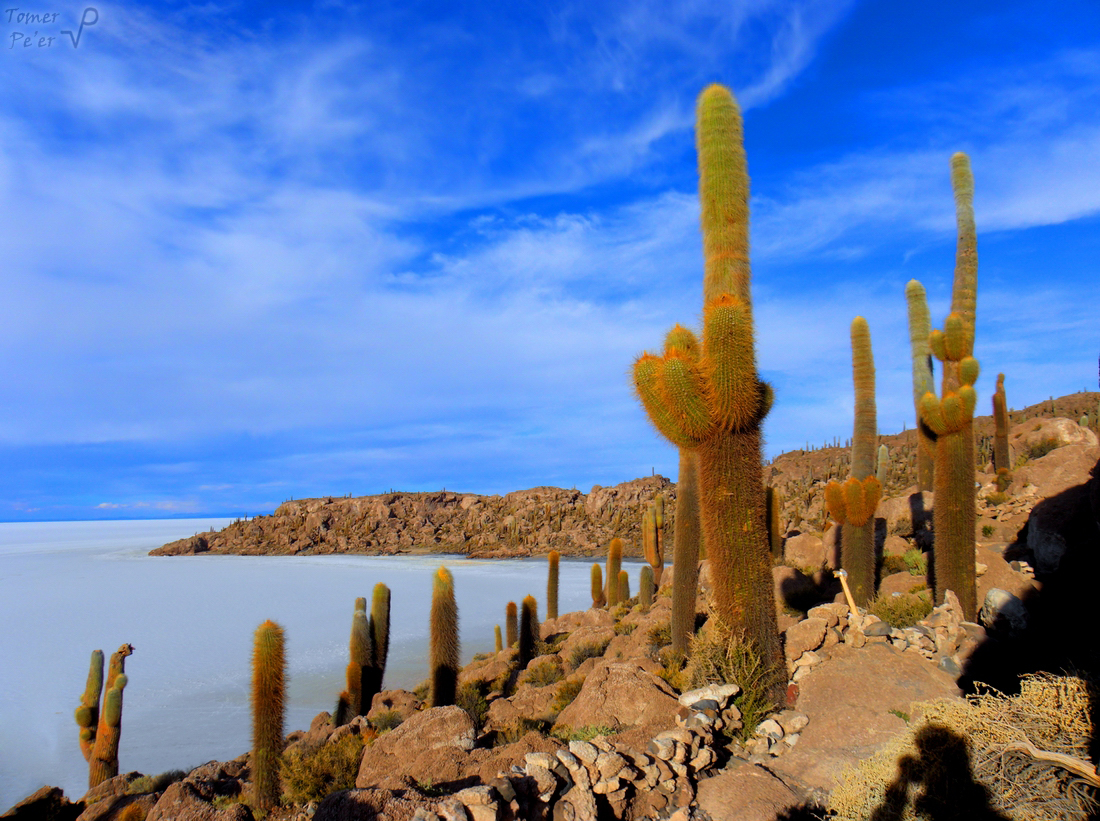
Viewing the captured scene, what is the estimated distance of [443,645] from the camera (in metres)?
11.6

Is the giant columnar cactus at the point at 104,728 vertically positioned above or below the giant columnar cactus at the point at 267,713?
below

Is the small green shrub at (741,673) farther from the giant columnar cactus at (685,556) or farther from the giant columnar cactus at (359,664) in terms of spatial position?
the giant columnar cactus at (359,664)

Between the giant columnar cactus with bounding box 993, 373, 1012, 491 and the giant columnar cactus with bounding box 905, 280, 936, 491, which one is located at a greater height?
the giant columnar cactus with bounding box 905, 280, 936, 491

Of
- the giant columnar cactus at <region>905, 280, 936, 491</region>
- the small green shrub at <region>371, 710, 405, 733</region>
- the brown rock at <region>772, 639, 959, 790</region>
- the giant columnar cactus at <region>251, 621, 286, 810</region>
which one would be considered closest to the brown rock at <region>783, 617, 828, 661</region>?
the brown rock at <region>772, 639, 959, 790</region>

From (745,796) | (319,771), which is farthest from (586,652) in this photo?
(745,796)

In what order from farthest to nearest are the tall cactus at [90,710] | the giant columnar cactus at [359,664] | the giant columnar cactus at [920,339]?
1. the giant columnar cactus at [920,339]
2. the giant columnar cactus at [359,664]
3. the tall cactus at [90,710]

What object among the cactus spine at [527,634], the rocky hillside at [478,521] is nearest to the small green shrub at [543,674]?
the cactus spine at [527,634]

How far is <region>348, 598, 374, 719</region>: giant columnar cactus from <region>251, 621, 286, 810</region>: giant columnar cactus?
389cm

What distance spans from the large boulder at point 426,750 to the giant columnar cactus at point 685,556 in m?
4.58

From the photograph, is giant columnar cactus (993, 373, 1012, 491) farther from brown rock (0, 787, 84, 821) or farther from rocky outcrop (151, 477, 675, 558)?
rocky outcrop (151, 477, 675, 558)

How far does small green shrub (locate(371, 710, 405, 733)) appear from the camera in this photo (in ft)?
34.7

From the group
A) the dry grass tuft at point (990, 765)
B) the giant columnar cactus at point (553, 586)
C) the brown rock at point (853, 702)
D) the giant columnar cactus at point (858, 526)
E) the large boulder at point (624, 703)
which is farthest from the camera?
the giant columnar cactus at point (553, 586)

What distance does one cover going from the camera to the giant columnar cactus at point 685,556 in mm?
11133

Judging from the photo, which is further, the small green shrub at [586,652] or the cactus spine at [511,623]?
the cactus spine at [511,623]
